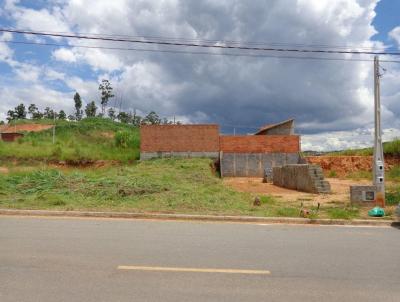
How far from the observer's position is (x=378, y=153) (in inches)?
603

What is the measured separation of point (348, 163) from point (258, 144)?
10216mm

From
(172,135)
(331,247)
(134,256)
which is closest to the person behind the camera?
(134,256)

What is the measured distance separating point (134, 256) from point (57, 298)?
227cm

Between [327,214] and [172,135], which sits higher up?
[172,135]

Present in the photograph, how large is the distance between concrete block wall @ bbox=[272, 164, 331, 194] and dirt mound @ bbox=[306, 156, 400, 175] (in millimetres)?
13186

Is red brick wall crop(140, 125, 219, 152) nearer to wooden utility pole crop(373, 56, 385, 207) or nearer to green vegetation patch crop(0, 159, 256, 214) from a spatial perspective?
green vegetation patch crop(0, 159, 256, 214)

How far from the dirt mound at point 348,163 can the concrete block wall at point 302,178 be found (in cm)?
1319

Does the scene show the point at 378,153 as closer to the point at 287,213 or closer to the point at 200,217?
the point at 287,213

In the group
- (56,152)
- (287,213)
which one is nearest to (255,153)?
(56,152)

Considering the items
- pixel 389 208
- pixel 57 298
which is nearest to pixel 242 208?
pixel 389 208

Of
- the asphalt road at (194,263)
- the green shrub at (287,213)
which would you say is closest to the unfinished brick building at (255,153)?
the green shrub at (287,213)

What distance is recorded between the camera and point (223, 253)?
24.9 ft

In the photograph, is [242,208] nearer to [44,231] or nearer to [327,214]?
[327,214]

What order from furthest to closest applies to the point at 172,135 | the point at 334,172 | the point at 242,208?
the point at 334,172
the point at 172,135
the point at 242,208
